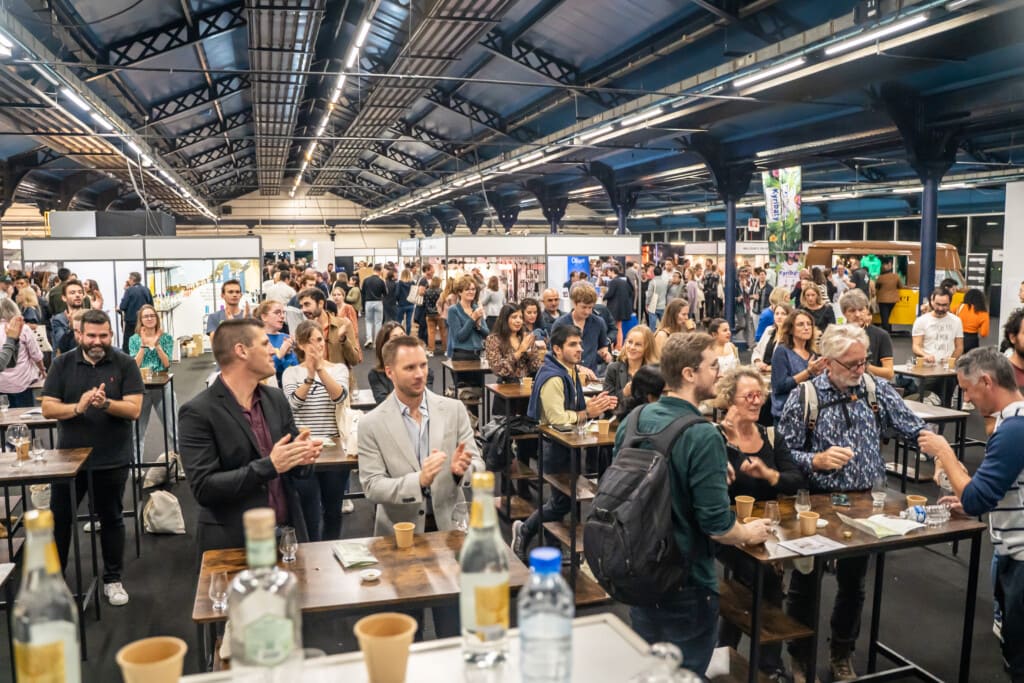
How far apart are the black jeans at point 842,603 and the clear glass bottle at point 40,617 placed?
2993mm

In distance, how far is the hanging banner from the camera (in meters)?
13.6

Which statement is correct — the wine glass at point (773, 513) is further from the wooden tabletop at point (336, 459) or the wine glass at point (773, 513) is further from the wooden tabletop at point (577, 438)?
the wooden tabletop at point (336, 459)

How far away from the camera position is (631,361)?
5.25 metres

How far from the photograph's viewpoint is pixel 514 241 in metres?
12.3

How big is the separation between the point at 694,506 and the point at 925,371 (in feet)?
19.2

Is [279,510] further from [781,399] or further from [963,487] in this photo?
[781,399]

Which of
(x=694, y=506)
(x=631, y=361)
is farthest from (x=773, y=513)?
(x=631, y=361)

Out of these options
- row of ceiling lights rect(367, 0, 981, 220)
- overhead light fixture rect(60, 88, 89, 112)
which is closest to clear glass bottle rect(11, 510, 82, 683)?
row of ceiling lights rect(367, 0, 981, 220)

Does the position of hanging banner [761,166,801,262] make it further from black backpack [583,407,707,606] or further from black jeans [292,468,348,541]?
black backpack [583,407,707,606]

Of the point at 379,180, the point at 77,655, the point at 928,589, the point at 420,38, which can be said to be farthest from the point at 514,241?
the point at 379,180

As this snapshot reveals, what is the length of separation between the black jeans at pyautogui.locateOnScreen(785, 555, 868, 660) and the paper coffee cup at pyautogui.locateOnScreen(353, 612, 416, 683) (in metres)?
2.57

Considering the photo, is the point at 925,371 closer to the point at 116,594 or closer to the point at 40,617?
the point at 116,594

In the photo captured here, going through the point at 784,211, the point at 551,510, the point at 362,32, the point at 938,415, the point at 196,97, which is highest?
the point at 196,97

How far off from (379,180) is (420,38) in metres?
21.6
